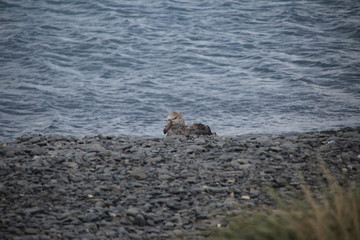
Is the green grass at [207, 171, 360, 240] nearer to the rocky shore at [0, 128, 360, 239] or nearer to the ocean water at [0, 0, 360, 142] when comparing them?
the rocky shore at [0, 128, 360, 239]

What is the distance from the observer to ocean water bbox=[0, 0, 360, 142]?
13273 mm

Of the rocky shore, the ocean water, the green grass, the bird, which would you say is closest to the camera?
the green grass

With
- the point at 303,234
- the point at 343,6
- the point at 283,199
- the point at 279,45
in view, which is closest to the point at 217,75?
the point at 279,45

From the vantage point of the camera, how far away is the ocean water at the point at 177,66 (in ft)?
43.5

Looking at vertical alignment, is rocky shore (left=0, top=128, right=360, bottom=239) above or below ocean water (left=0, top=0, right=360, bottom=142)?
above

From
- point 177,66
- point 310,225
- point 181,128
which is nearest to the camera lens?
point 310,225

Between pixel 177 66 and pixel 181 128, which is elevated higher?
pixel 181 128

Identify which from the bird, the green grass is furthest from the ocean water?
the green grass

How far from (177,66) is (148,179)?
36.2 ft

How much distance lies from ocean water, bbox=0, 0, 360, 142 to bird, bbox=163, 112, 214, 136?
1.67 m

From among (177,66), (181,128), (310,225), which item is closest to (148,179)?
(310,225)

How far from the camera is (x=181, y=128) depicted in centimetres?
1026

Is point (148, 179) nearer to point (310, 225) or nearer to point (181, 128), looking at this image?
point (310, 225)

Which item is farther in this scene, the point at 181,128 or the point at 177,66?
the point at 177,66
